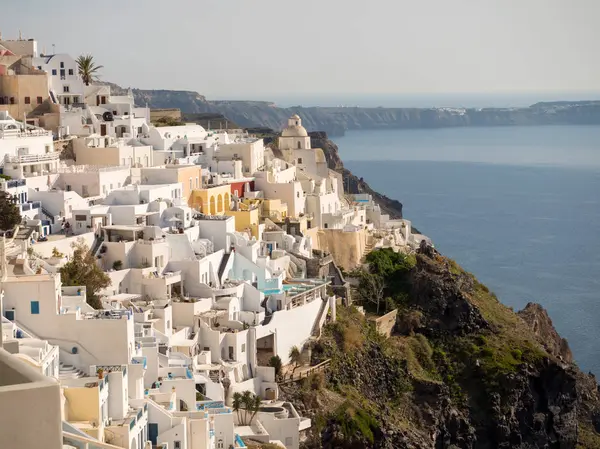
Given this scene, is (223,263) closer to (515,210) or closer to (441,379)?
(441,379)

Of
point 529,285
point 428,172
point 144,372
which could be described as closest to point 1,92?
point 144,372

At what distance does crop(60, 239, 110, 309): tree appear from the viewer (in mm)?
20078

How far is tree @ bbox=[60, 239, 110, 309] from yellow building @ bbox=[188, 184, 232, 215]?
7145mm

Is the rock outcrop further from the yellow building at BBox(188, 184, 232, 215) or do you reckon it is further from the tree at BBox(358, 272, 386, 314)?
the yellow building at BBox(188, 184, 232, 215)

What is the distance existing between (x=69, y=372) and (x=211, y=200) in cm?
1453

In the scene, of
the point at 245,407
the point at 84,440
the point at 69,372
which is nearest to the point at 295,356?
the point at 245,407

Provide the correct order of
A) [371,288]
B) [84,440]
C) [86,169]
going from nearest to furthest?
[84,440], [86,169], [371,288]

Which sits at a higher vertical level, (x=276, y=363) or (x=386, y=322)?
(x=276, y=363)

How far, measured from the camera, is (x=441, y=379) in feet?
97.5

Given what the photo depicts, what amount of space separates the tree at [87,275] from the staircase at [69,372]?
382 cm

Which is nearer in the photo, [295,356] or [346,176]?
[295,356]

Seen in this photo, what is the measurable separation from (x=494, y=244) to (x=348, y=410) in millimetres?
45665

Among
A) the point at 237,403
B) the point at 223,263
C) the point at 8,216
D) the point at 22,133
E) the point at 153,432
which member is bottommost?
the point at 237,403

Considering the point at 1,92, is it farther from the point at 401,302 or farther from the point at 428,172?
the point at 428,172
